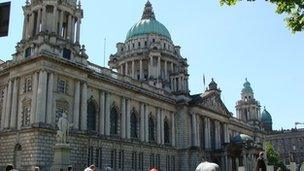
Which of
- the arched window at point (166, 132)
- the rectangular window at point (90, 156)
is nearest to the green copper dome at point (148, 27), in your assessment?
the arched window at point (166, 132)

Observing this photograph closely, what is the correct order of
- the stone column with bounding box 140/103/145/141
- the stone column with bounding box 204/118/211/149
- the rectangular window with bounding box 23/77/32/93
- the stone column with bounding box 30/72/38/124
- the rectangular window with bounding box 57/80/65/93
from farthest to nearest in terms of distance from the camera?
the stone column with bounding box 204/118/211/149 < the stone column with bounding box 140/103/145/141 < the rectangular window with bounding box 57/80/65/93 < the rectangular window with bounding box 23/77/32/93 < the stone column with bounding box 30/72/38/124

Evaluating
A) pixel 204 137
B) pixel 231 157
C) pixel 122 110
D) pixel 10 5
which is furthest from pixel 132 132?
pixel 10 5

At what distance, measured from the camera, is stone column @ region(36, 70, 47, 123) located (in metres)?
42.8

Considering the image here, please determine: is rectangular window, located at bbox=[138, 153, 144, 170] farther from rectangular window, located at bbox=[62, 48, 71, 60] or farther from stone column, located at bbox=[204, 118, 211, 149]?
rectangular window, located at bbox=[62, 48, 71, 60]

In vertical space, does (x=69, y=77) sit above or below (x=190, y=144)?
above

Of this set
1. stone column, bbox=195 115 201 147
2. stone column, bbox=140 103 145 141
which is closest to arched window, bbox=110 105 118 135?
stone column, bbox=140 103 145 141

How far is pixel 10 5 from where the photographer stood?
9906 millimetres

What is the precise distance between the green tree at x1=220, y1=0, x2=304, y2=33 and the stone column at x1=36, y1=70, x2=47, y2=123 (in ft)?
100

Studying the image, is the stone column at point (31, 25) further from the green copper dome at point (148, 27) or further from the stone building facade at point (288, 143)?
the stone building facade at point (288, 143)

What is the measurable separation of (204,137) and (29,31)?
35628 mm

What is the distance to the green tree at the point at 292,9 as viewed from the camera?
16.9 m

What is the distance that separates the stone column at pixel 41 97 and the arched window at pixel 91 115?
328 inches

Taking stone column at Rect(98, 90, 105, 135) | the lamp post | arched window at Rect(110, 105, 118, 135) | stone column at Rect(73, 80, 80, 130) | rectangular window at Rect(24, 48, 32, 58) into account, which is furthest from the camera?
arched window at Rect(110, 105, 118, 135)

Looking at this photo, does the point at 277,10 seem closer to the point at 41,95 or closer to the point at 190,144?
the point at 41,95
